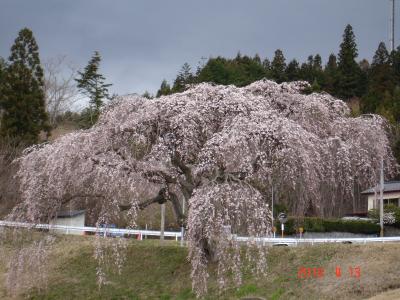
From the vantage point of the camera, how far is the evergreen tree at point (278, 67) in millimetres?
59281

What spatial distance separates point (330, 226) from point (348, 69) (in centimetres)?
3728

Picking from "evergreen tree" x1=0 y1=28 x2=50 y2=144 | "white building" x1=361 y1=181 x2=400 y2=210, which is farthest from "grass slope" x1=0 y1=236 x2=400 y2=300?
"white building" x1=361 y1=181 x2=400 y2=210

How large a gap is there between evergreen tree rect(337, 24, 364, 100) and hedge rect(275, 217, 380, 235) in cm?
3449

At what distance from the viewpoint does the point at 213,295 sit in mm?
17938

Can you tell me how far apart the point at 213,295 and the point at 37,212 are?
5.83 m

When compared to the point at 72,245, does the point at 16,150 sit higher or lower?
higher

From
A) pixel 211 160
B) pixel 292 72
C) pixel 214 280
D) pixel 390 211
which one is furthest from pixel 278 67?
pixel 211 160

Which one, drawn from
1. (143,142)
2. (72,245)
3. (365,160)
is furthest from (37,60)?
(365,160)

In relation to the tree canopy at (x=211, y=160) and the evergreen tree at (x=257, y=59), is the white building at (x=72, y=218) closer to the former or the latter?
the tree canopy at (x=211, y=160)

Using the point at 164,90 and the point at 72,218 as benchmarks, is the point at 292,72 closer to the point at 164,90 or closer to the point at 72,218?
the point at 164,90

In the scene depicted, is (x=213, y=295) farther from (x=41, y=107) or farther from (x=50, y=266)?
(x=41, y=107)
